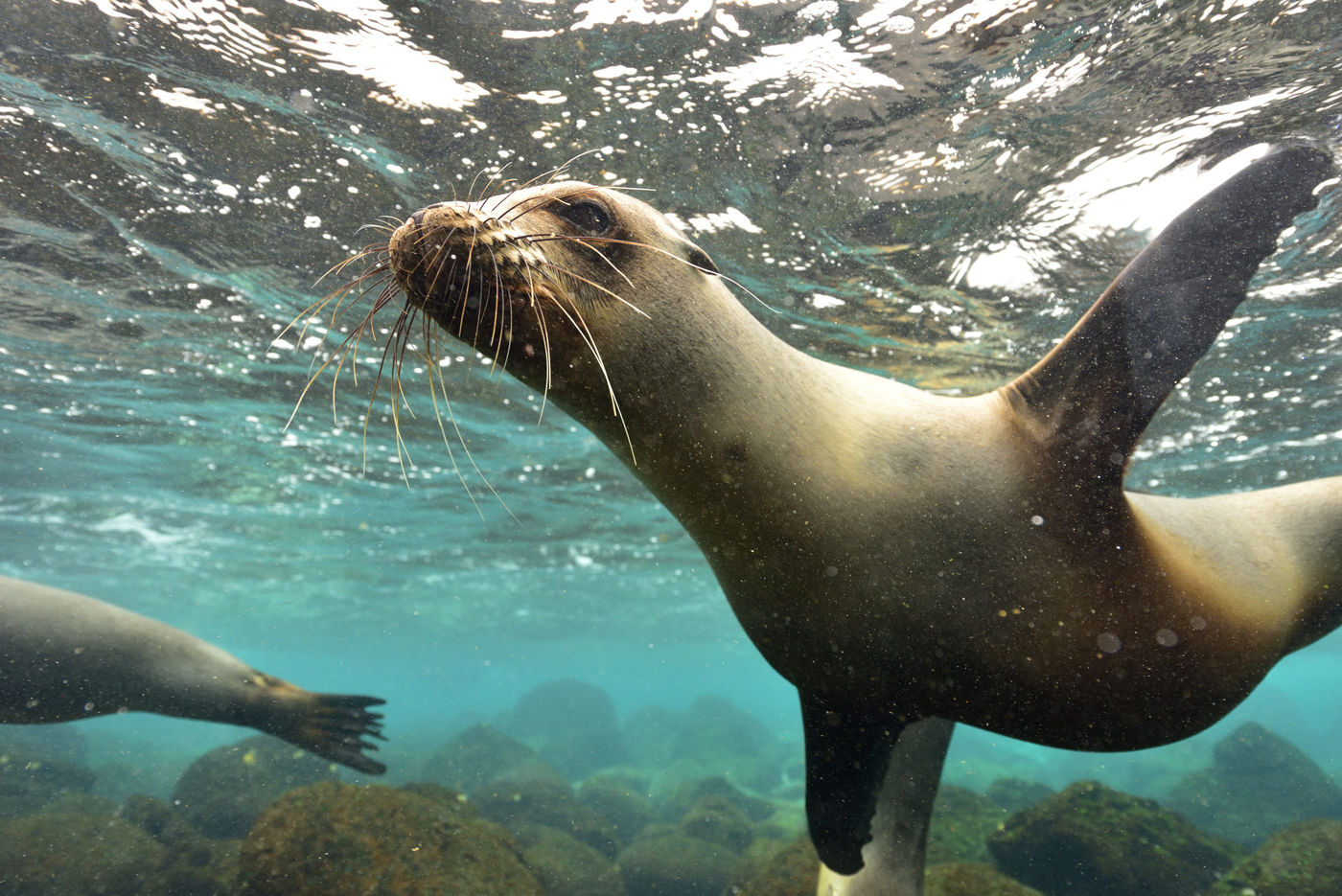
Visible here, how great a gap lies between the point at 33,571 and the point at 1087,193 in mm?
39360

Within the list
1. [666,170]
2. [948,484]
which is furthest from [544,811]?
[948,484]

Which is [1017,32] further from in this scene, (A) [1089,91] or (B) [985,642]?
(B) [985,642]

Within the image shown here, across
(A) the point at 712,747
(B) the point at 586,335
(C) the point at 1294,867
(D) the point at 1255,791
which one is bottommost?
(A) the point at 712,747

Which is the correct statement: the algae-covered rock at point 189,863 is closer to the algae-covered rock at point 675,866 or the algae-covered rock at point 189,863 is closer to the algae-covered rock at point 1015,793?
the algae-covered rock at point 675,866

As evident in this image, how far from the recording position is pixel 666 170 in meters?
5.61

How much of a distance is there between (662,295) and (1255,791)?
23990 mm

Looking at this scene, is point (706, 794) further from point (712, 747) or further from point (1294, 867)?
point (712, 747)

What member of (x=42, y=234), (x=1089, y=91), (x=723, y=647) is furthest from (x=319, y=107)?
(x=723, y=647)

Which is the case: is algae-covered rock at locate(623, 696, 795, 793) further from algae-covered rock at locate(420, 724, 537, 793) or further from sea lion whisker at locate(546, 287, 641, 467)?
sea lion whisker at locate(546, 287, 641, 467)

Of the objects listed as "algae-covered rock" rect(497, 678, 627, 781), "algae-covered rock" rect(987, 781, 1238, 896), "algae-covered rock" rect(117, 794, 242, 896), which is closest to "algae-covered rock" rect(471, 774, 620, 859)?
"algae-covered rock" rect(117, 794, 242, 896)

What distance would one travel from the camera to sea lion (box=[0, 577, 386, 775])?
542 cm

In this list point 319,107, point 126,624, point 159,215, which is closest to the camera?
point 319,107

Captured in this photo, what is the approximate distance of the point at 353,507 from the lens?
1808 cm

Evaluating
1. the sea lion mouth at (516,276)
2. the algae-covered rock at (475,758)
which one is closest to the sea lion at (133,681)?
the sea lion mouth at (516,276)
